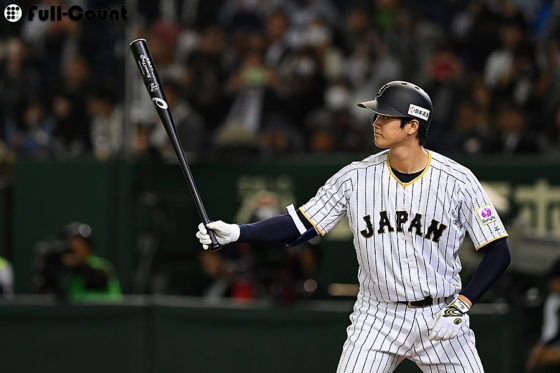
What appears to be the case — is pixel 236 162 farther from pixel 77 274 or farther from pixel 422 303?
pixel 422 303

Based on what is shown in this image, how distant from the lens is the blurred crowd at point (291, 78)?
10602 mm

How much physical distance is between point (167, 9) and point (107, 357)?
7.83 m

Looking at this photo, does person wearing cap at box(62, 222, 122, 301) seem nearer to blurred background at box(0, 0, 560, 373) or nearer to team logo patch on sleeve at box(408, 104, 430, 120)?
blurred background at box(0, 0, 560, 373)

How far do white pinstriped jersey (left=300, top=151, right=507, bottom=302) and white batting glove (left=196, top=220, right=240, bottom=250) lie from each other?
60 cm

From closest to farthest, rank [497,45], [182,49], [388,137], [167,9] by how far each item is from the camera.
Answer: [388,137] < [497,45] < [182,49] < [167,9]

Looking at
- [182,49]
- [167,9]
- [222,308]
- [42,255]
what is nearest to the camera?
[222,308]

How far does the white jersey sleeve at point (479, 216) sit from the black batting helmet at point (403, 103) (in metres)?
0.38

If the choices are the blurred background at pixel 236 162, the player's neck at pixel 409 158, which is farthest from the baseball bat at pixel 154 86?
the blurred background at pixel 236 162

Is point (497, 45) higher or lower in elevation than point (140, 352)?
higher

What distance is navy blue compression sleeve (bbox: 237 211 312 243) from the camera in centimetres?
501

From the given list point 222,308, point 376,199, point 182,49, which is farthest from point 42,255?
point 376,199

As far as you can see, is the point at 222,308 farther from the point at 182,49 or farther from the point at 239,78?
the point at 182,49

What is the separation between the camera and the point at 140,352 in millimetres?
7152

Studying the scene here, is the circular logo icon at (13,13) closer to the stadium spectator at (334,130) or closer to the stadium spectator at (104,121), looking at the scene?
the stadium spectator at (104,121)
